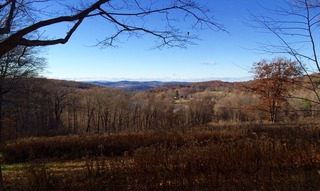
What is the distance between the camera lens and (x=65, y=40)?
6289 millimetres

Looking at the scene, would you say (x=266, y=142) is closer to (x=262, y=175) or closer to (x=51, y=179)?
(x=262, y=175)

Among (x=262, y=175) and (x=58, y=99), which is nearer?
(x=262, y=175)

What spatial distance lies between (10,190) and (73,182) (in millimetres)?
1323

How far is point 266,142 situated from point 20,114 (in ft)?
143

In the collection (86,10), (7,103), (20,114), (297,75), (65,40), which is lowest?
(20,114)

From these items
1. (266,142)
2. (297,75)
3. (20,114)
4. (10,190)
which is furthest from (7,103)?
(297,75)

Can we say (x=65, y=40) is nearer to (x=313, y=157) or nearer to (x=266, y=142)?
(x=266, y=142)

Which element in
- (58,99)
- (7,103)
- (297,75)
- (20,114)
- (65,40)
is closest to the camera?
(297,75)

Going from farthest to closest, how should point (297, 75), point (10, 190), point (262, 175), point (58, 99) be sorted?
point (58, 99), point (10, 190), point (262, 175), point (297, 75)

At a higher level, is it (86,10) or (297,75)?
(86,10)

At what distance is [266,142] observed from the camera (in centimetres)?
661

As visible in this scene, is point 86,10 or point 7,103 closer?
point 86,10

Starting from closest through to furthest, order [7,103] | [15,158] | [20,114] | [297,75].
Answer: [297,75], [15,158], [7,103], [20,114]

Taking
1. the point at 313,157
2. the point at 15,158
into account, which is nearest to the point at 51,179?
the point at 313,157
